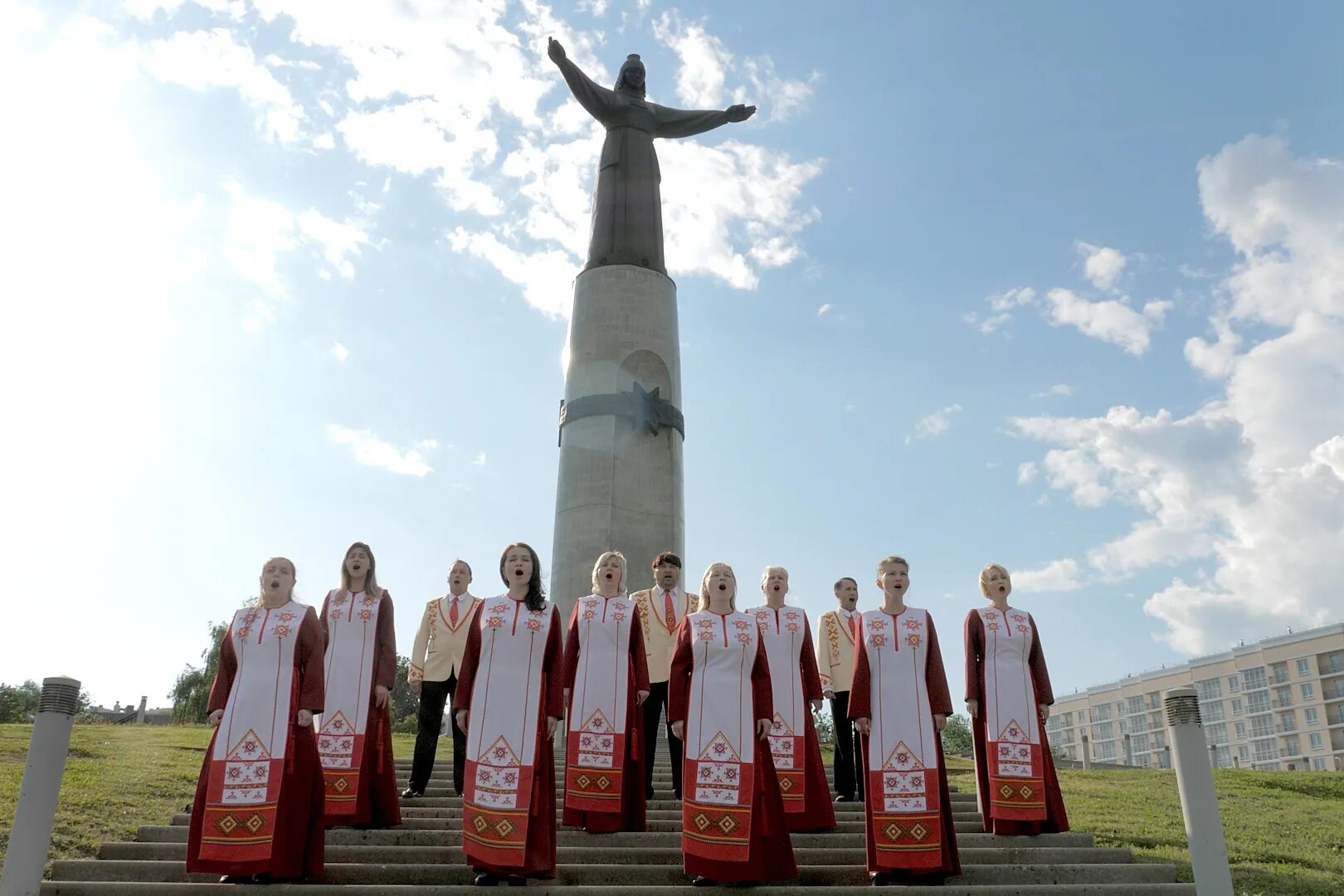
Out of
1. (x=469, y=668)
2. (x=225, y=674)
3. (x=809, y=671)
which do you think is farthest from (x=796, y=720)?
(x=225, y=674)

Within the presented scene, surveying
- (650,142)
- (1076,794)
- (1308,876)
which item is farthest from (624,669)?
(650,142)

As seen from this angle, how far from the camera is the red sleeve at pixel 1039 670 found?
8.23m

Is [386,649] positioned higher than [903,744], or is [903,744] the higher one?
[386,649]

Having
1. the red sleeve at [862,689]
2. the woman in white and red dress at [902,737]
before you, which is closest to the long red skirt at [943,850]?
the woman in white and red dress at [902,737]

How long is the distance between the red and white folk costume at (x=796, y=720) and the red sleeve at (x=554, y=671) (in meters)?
1.86

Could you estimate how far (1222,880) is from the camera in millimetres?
6332

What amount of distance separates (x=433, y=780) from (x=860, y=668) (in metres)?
5.07

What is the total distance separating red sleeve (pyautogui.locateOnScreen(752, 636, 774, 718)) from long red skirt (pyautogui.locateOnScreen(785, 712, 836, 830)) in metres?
1.66

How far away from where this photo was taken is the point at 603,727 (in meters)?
8.34

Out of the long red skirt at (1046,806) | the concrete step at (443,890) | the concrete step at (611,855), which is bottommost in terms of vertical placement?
the concrete step at (443,890)

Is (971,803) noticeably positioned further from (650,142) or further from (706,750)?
(650,142)

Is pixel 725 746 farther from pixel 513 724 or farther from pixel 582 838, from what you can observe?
pixel 582 838

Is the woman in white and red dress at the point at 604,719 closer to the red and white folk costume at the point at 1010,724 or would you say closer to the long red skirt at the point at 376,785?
the long red skirt at the point at 376,785

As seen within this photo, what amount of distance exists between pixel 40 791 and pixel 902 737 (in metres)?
5.34
